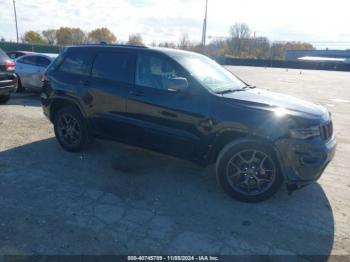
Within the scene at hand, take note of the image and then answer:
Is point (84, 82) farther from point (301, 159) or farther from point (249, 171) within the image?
point (301, 159)

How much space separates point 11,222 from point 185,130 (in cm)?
228

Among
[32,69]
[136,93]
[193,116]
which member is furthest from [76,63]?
[32,69]

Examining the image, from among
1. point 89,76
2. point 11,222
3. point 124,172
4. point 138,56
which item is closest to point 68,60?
point 89,76

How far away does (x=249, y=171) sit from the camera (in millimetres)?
3840

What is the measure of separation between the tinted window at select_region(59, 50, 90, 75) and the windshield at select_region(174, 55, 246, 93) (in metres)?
1.64

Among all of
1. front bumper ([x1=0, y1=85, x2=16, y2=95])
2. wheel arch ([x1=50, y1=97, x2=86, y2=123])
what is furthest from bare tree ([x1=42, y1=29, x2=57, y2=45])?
wheel arch ([x1=50, y1=97, x2=86, y2=123])

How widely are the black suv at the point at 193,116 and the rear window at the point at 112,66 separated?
16 mm

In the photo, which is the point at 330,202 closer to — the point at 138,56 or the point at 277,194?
the point at 277,194

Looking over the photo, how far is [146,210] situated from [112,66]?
2381 mm

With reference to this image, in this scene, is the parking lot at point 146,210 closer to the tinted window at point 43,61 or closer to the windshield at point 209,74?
the windshield at point 209,74

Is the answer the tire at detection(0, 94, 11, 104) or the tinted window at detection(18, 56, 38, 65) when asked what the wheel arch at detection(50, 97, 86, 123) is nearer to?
the tire at detection(0, 94, 11, 104)

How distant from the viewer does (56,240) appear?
300 centimetres

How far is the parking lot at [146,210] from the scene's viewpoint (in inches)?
119

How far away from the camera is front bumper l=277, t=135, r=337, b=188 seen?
3.55 m
